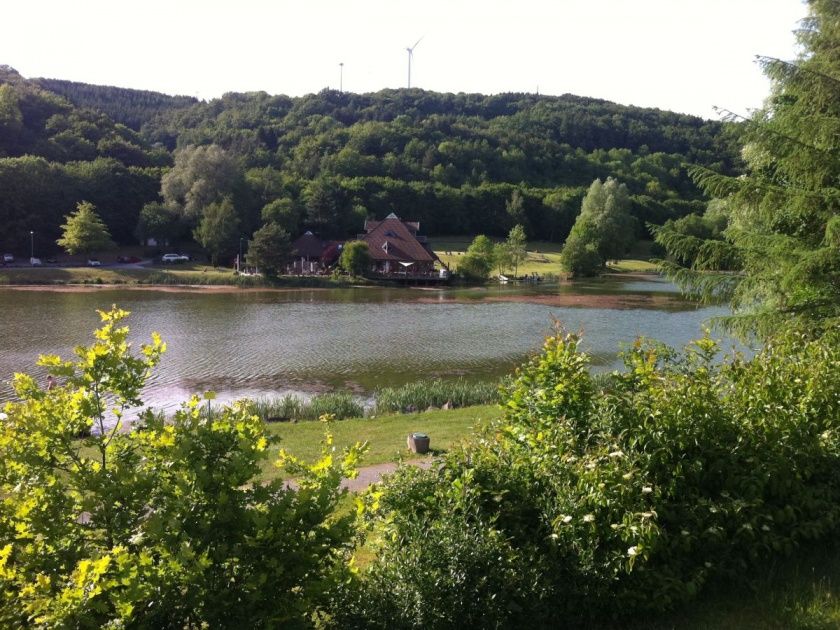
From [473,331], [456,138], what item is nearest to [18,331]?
[473,331]

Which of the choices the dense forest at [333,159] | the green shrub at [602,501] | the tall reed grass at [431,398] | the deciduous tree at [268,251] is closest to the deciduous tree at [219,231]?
the dense forest at [333,159]

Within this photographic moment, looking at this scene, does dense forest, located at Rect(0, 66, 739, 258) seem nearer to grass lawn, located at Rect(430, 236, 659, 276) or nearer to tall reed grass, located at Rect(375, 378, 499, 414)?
grass lawn, located at Rect(430, 236, 659, 276)

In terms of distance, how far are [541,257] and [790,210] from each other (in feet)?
243

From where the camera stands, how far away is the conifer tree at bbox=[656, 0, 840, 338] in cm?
964

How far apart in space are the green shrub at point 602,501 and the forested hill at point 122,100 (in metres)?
160

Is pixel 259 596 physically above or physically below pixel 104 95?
below

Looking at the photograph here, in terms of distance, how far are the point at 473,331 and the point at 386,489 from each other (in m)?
27.9

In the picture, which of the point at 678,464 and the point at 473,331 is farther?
the point at 473,331

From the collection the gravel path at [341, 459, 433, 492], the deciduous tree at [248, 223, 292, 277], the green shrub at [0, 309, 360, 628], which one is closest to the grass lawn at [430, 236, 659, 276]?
the deciduous tree at [248, 223, 292, 277]

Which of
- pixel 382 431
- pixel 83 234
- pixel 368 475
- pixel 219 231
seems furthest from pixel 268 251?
pixel 368 475

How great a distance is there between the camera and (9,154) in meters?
83.4

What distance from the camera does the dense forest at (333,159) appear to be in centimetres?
7488

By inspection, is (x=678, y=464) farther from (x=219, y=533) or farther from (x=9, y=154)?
(x=9, y=154)

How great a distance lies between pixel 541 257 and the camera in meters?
83.1
